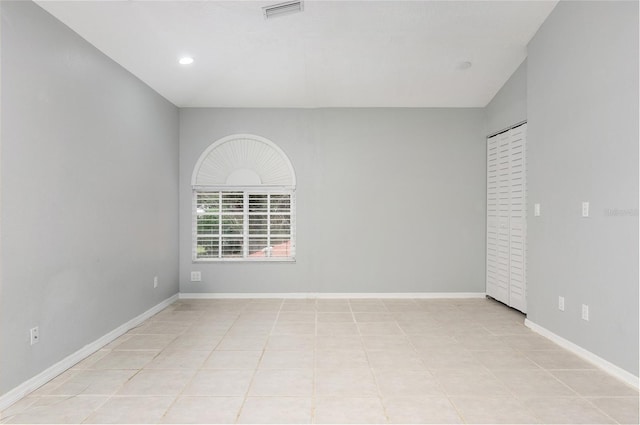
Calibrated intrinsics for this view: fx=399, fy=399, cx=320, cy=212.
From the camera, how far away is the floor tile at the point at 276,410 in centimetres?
228

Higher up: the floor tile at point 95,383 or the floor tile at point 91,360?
the floor tile at point 95,383

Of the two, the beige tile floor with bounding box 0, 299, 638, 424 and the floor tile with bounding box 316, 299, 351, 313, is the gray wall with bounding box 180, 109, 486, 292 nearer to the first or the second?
the floor tile with bounding box 316, 299, 351, 313

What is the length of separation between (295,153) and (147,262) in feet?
7.75

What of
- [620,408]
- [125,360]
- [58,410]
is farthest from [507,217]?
[58,410]

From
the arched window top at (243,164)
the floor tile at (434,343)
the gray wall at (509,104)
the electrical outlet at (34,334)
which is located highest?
the gray wall at (509,104)

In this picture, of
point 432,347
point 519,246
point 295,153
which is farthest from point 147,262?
point 519,246

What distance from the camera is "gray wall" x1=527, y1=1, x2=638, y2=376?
284 centimetres

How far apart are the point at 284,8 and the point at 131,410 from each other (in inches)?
127

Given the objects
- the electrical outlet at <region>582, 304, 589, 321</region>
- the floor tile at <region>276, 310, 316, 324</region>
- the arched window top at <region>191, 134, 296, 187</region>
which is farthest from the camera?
the arched window top at <region>191, 134, 296, 187</region>

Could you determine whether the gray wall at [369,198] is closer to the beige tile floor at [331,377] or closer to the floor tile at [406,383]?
the beige tile floor at [331,377]

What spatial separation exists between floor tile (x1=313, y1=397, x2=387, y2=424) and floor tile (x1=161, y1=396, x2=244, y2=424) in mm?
506

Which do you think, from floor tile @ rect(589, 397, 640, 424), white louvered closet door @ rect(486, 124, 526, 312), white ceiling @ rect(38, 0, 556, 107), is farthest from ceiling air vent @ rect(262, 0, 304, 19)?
floor tile @ rect(589, 397, 640, 424)

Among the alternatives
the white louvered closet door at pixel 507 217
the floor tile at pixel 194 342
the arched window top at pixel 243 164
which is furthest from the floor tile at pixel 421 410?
the arched window top at pixel 243 164

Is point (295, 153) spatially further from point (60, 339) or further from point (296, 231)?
point (60, 339)
